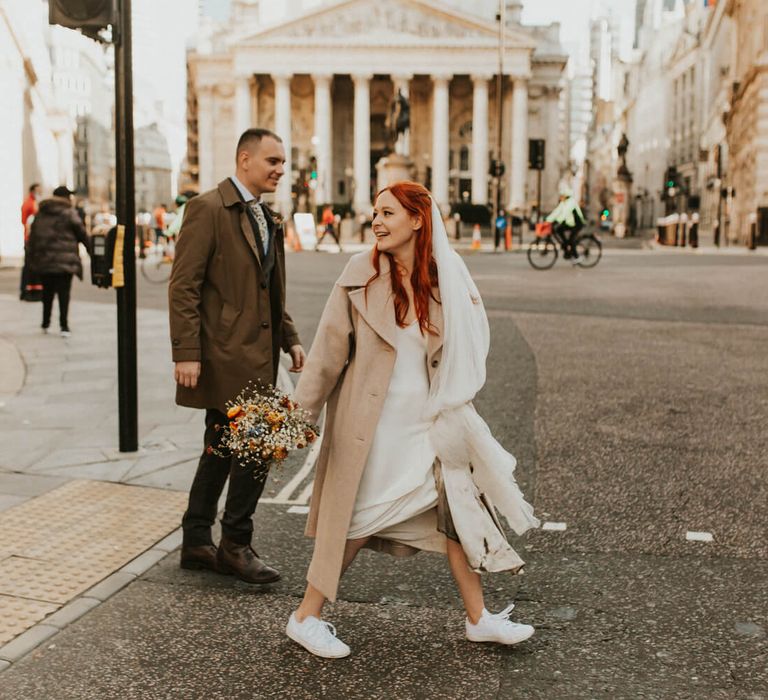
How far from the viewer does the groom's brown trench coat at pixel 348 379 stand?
348cm

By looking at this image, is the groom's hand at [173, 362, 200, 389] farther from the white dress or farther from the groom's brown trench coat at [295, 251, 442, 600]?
the white dress

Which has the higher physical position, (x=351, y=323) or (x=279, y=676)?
(x=351, y=323)

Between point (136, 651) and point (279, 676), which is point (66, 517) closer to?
point (136, 651)

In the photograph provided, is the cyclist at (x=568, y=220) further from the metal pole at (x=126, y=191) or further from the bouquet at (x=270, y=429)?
the bouquet at (x=270, y=429)

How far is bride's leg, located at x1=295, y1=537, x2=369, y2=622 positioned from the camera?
11.7 ft

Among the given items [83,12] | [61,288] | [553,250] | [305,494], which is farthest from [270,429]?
[553,250]

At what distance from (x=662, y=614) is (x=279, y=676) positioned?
1453 mm

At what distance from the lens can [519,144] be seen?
7856cm

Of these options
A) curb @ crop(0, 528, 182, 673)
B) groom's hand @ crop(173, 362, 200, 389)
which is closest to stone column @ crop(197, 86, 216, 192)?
curb @ crop(0, 528, 182, 673)

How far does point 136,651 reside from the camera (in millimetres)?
3672

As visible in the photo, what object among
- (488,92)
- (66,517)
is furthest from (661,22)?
(66,517)

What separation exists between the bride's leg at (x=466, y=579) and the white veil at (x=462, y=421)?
87 millimetres

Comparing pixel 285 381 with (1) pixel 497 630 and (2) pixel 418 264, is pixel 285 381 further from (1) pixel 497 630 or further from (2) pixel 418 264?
(2) pixel 418 264

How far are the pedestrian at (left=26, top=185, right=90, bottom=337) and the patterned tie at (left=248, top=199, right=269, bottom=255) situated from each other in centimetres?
811
